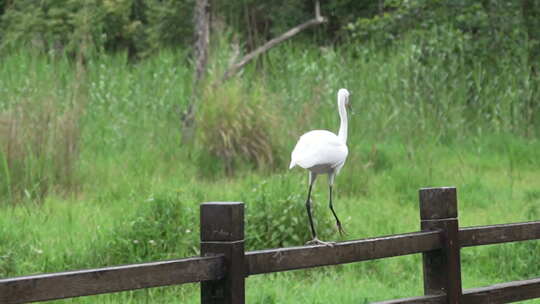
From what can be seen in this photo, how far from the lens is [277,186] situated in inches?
312

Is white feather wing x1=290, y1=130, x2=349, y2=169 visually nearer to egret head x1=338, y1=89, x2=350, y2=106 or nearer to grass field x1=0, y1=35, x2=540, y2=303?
egret head x1=338, y1=89, x2=350, y2=106

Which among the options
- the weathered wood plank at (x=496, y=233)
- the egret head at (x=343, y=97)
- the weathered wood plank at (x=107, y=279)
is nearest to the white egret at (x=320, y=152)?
the egret head at (x=343, y=97)

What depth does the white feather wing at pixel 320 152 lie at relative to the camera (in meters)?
3.54

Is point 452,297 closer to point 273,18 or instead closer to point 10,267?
point 10,267

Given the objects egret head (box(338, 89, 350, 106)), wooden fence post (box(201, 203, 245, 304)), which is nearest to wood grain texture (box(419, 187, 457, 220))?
egret head (box(338, 89, 350, 106))

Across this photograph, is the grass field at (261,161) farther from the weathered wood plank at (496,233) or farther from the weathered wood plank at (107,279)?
the weathered wood plank at (107,279)

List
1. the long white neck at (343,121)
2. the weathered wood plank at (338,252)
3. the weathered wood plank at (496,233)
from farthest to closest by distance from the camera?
the weathered wood plank at (496,233), the long white neck at (343,121), the weathered wood plank at (338,252)

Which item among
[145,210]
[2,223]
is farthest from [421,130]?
[2,223]

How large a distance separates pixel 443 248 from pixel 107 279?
193 centimetres

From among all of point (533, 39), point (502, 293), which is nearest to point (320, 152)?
point (502, 293)

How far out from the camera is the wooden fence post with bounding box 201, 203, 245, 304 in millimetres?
3166

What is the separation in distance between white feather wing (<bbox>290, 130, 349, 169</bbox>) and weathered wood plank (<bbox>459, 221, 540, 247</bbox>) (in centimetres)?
100

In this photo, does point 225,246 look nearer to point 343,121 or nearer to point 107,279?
point 107,279

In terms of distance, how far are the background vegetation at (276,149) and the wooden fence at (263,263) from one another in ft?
6.07
